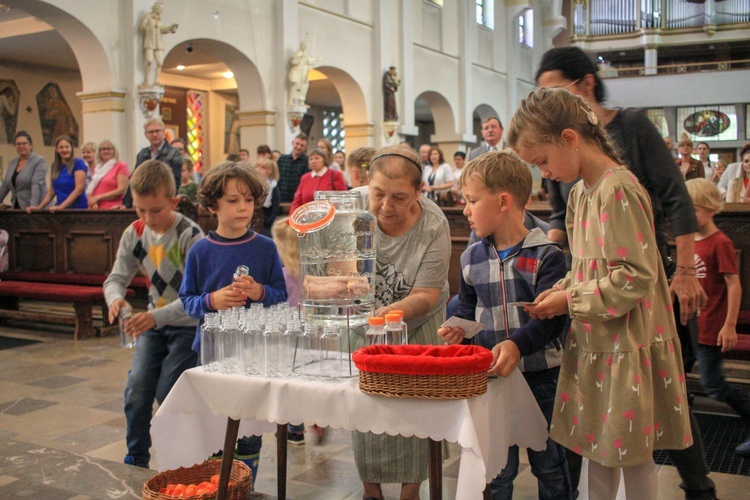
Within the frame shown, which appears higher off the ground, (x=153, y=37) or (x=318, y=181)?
(x=153, y=37)

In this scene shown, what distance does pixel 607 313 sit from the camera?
7.14 ft

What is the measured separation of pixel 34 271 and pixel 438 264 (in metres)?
7.99

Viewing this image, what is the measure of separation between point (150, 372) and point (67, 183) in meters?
6.97

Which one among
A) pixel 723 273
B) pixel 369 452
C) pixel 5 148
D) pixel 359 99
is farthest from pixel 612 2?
pixel 369 452

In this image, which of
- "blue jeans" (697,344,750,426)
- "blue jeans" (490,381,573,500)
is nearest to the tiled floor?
"blue jeans" (697,344,750,426)

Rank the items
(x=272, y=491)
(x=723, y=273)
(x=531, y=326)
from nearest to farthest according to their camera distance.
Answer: (x=531, y=326) < (x=272, y=491) < (x=723, y=273)

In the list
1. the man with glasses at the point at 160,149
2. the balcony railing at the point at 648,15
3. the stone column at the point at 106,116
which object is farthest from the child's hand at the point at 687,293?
the balcony railing at the point at 648,15

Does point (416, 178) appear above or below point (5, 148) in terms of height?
below

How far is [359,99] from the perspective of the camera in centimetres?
1770

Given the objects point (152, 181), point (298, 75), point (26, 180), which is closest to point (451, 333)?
point (152, 181)

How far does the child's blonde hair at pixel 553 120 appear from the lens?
2.32 m

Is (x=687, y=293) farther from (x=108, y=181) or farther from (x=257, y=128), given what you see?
(x=257, y=128)

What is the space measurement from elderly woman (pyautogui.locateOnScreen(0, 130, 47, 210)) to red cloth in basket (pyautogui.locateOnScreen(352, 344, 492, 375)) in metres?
8.81

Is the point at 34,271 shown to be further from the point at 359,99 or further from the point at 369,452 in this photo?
the point at 359,99
